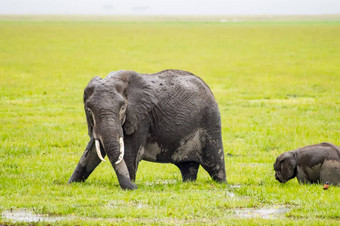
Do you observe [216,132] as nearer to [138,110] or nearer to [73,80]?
[138,110]

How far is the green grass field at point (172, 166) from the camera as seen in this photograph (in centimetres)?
→ 847

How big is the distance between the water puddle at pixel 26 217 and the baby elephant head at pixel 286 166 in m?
4.35

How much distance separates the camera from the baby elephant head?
35.3 ft

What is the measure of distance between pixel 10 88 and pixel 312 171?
20.2 meters

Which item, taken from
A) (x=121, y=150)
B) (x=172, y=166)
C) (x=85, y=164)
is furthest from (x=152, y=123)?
(x=172, y=166)

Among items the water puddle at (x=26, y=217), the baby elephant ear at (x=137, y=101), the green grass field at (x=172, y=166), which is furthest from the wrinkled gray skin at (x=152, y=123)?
the water puddle at (x=26, y=217)

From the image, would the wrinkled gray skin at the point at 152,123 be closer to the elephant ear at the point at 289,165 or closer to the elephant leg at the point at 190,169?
the elephant leg at the point at 190,169

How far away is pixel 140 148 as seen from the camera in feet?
33.4

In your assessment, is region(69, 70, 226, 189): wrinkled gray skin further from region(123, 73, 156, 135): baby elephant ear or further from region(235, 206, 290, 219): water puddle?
region(235, 206, 290, 219): water puddle

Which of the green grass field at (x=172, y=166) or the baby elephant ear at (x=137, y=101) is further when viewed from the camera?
the baby elephant ear at (x=137, y=101)

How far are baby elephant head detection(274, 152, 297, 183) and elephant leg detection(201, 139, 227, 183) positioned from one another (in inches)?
39.4

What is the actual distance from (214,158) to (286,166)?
1.25m

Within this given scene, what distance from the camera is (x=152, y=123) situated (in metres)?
10.4

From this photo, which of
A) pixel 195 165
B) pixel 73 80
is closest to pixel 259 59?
pixel 73 80
